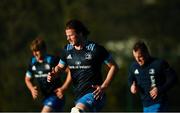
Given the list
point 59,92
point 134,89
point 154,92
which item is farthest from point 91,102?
point 59,92

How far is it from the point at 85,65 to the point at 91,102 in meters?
0.61

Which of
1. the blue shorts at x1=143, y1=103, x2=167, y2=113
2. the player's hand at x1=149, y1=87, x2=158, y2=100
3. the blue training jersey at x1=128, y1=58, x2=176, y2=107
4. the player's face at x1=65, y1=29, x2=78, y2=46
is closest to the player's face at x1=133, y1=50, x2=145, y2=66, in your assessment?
the blue training jersey at x1=128, y1=58, x2=176, y2=107

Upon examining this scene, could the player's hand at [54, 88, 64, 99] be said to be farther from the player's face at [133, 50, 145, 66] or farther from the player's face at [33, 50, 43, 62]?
the player's face at [133, 50, 145, 66]

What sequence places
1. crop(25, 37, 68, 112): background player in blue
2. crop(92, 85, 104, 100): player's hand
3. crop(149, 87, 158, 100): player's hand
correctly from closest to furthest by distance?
crop(92, 85, 104, 100): player's hand < crop(149, 87, 158, 100): player's hand < crop(25, 37, 68, 112): background player in blue

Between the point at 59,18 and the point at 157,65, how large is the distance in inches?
629

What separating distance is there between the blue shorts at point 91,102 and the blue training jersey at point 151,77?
1713mm

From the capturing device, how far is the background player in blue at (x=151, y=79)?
1094 cm

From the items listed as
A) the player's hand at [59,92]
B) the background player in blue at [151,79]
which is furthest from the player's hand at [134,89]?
the player's hand at [59,92]

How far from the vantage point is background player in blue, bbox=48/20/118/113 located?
31.0 feet

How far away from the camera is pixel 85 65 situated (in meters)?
9.72

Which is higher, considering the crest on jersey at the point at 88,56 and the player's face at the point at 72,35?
the player's face at the point at 72,35

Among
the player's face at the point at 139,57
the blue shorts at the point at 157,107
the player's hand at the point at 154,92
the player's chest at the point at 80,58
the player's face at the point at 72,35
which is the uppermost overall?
the player's face at the point at 72,35

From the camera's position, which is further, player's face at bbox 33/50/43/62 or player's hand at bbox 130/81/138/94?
player's face at bbox 33/50/43/62

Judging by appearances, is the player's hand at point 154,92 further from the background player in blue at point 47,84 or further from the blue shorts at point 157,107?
the background player in blue at point 47,84
